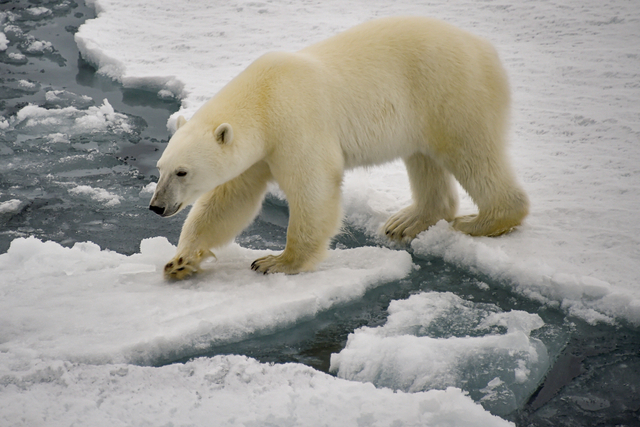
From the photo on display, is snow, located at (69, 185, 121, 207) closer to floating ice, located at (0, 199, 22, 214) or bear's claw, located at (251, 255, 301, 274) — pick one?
floating ice, located at (0, 199, 22, 214)

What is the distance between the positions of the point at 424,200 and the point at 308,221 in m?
1.00

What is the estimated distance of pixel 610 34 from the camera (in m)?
6.72

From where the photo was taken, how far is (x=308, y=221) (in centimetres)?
318

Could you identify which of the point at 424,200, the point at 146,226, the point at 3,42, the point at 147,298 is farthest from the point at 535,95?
the point at 3,42

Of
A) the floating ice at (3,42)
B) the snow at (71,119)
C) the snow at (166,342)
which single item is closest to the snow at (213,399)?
the snow at (166,342)

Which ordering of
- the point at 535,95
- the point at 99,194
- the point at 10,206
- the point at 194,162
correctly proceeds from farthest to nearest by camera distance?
the point at 535,95, the point at 99,194, the point at 10,206, the point at 194,162

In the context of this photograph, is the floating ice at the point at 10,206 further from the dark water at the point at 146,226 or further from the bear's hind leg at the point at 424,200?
the bear's hind leg at the point at 424,200

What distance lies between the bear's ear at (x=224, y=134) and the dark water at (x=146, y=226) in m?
0.96

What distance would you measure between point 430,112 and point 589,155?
1827mm

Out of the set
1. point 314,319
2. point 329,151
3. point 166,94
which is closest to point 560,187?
point 329,151

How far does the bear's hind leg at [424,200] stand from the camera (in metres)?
3.79

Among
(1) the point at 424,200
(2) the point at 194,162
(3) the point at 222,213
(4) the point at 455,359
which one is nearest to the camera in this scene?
(4) the point at 455,359

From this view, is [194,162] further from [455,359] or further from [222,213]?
[455,359]

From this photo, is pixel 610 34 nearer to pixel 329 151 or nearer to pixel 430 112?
pixel 430 112
